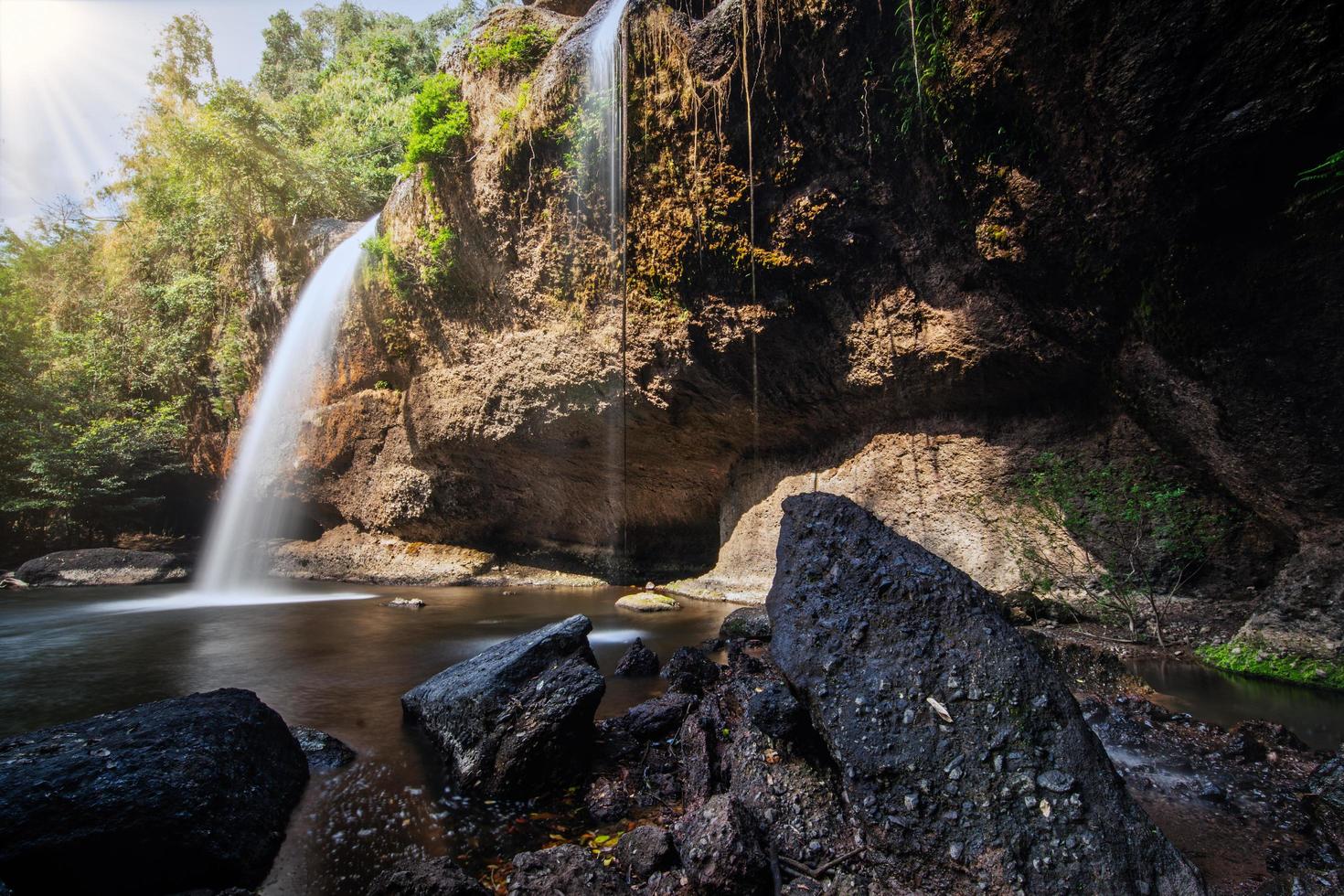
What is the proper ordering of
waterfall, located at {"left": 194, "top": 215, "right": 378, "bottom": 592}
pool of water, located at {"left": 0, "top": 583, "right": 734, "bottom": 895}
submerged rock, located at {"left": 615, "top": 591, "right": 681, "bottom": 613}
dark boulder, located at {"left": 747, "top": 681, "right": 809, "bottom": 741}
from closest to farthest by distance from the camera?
1. dark boulder, located at {"left": 747, "top": 681, "right": 809, "bottom": 741}
2. pool of water, located at {"left": 0, "top": 583, "right": 734, "bottom": 895}
3. submerged rock, located at {"left": 615, "top": 591, "right": 681, "bottom": 613}
4. waterfall, located at {"left": 194, "top": 215, "right": 378, "bottom": 592}

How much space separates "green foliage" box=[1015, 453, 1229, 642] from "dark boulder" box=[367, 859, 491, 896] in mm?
6650

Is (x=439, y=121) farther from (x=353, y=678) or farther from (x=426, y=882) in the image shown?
(x=426, y=882)

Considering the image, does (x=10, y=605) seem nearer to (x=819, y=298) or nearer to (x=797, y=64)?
(x=819, y=298)

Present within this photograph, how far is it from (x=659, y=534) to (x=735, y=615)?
23.1 ft

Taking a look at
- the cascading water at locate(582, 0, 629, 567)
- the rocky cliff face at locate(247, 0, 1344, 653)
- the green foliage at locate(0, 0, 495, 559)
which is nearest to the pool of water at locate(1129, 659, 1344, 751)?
the rocky cliff face at locate(247, 0, 1344, 653)

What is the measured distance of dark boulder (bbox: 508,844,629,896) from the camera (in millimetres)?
2135

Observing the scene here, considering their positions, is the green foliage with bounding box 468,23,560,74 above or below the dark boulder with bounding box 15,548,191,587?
above

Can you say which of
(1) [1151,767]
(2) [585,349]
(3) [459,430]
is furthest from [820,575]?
(3) [459,430]

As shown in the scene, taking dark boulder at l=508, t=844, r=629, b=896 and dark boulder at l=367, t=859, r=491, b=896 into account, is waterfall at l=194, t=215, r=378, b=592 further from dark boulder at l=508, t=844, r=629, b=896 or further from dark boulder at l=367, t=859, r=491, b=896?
dark boulder at l=508, t=844, r=629, b=896

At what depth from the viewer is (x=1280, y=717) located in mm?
4051

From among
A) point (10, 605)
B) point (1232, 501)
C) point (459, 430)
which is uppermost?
point (459, 430)

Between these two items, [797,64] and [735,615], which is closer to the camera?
[735,615]

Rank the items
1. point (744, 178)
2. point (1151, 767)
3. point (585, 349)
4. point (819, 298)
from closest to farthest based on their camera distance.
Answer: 1. point (1151, 767)
2. point (744, 178)
3. point (819, 298)
4. point (585, 349)

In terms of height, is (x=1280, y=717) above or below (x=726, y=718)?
below
